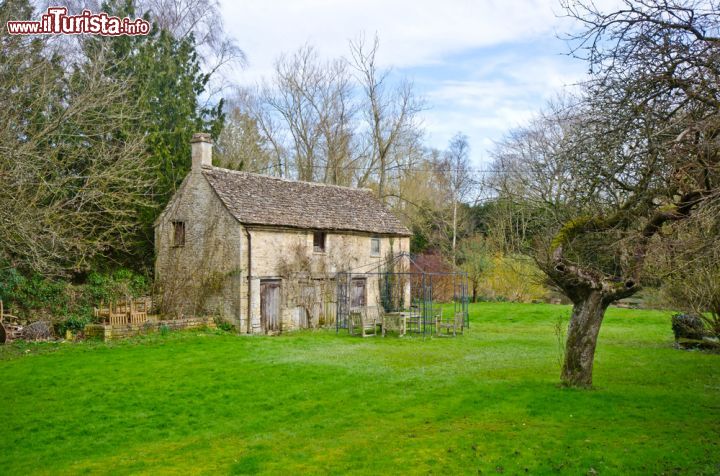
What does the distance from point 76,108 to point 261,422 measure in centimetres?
971

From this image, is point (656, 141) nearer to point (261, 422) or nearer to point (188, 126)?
point (261, 422)

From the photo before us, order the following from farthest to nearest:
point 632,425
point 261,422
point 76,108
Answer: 1. point 76,108
2. point 261,422
3. point 632,425

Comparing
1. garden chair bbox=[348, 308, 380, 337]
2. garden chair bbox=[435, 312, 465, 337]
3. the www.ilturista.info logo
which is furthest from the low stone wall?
garden chair bbox=[435, 312, 465, 337]

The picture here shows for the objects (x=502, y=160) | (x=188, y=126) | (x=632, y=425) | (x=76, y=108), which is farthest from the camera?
(x=502, y=160)

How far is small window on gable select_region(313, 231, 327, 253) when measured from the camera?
28.0 metres

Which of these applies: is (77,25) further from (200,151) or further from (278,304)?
(278,304)

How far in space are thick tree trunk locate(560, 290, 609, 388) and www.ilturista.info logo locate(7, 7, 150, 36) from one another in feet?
45.4

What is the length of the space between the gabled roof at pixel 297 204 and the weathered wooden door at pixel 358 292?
2461 millimetres

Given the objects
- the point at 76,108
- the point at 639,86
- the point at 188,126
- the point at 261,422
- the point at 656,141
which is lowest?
the point at 261,422

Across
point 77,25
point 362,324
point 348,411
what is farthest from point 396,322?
point 77,25

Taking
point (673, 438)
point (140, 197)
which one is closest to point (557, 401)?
point (673, 438)

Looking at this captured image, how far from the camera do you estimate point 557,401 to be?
40.2 feet

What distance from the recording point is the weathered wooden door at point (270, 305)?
25328 millimetres

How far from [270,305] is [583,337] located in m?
15.4
